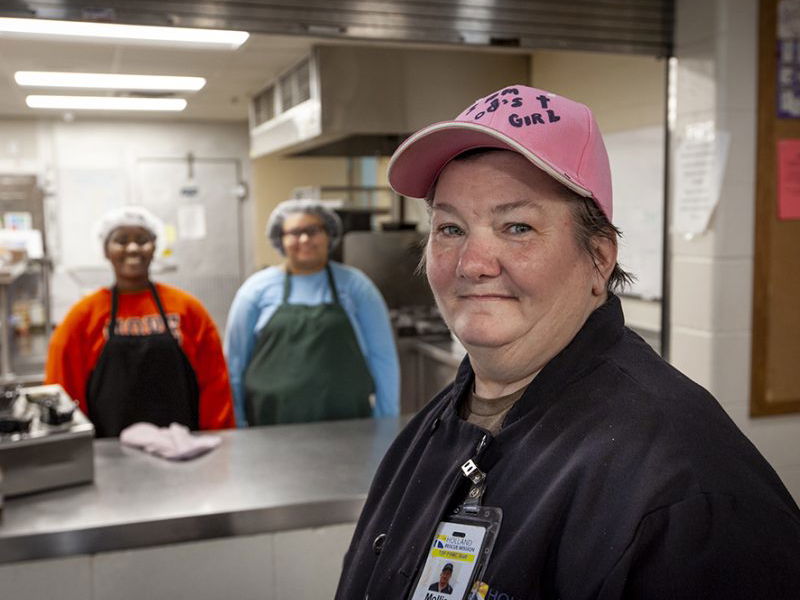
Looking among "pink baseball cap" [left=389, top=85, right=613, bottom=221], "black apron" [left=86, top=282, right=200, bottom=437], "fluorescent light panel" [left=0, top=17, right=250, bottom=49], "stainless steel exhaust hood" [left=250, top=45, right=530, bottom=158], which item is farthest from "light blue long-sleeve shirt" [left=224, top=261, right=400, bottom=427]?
"pink baseball cap" [left=389, top=85, right=613, bottom=221]

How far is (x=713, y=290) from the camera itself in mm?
2166

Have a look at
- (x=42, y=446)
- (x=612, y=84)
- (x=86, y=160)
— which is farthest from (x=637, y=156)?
(x=86, y=160)

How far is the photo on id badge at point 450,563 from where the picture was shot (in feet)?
2.61

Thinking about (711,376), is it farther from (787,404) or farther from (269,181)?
(269,181)

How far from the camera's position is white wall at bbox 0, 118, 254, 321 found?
13.5ft

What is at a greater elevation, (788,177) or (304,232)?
(788,177)

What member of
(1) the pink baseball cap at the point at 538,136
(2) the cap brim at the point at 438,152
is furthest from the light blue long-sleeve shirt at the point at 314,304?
(1) the pink baseball cap at the point at 538,136

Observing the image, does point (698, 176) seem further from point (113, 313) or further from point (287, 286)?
point (113, 313)

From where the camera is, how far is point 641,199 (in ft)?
10.5

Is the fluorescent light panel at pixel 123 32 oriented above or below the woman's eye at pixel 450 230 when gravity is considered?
above

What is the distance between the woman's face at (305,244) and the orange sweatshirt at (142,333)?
402 mm

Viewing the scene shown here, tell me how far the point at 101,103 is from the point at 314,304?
184cm

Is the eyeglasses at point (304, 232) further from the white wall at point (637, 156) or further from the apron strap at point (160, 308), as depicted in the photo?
the white wall at point (637, 156)

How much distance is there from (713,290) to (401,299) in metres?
1.87
